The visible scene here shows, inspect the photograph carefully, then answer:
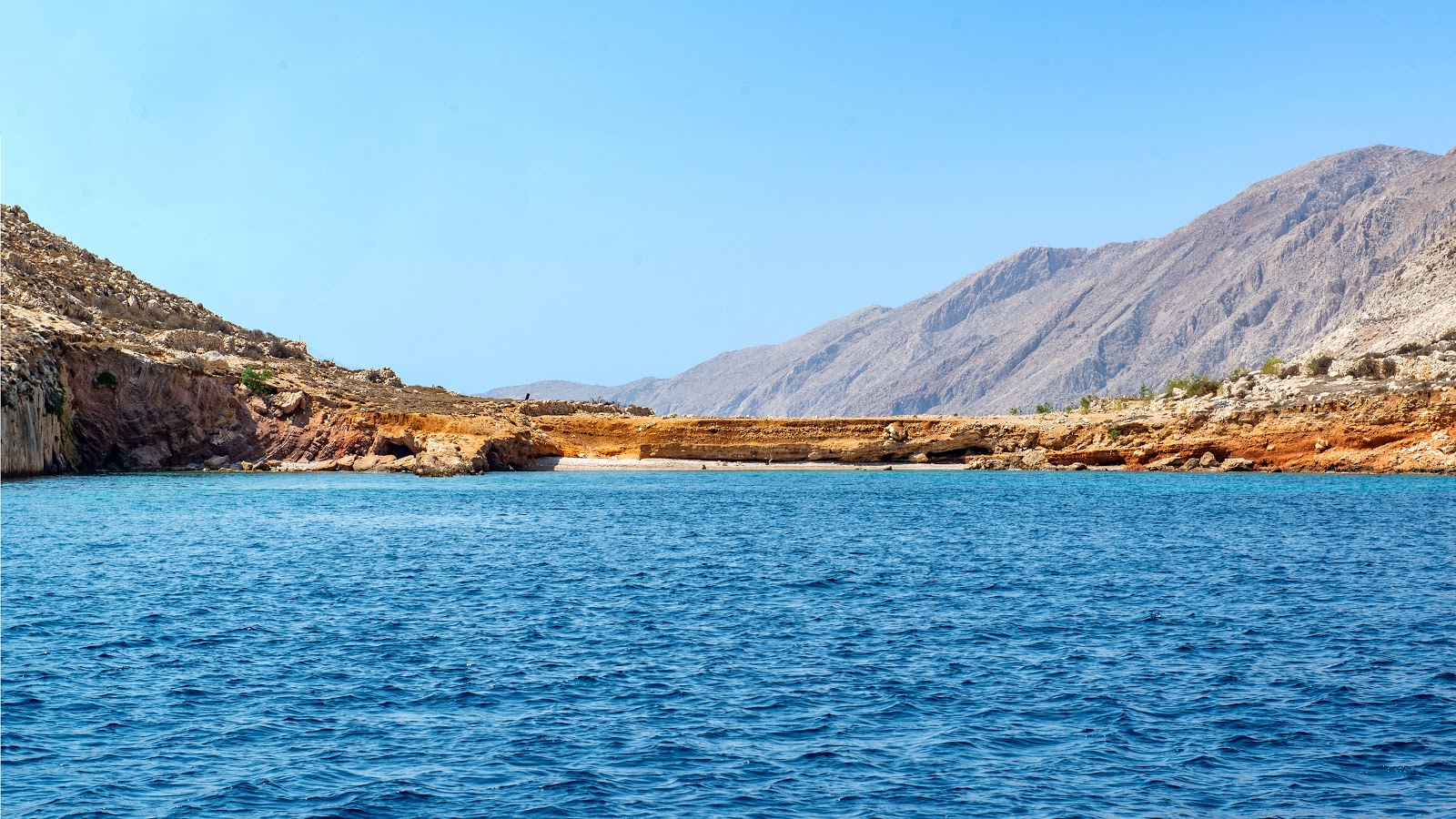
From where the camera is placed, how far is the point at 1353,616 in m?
23.4

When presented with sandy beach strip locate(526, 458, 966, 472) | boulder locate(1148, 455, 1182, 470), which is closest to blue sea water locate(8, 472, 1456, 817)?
boulder locate(1148, 455, 1182, 470)

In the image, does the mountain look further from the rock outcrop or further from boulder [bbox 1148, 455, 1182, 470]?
boulder [bbox 1148, 455, 1182, 470]

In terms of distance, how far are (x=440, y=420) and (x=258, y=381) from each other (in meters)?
11.4

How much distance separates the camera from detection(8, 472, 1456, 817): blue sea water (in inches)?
514

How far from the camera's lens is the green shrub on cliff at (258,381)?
243ft

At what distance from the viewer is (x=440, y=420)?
7644 cm

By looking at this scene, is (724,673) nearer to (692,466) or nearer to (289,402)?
(289,402)

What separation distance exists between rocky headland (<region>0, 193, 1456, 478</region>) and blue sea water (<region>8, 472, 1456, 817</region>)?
29.6 metres

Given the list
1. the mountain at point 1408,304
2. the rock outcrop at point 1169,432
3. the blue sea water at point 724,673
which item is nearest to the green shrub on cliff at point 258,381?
the rock outcrop at point 1169,432

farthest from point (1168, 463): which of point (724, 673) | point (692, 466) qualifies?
point (724, 673)

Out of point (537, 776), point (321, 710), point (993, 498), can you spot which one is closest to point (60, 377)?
point (993, 498)

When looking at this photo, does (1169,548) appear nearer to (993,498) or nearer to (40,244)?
(993,498)

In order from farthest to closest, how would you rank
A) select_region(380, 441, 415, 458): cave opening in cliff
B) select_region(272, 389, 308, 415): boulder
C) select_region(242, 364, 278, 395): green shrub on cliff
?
select_region(380, 441, 415, 458): cave opening in cliff → select_region(242, 364, 278, 395): green shrub on cliff → select_region(272, 389, 308, 415): boulder

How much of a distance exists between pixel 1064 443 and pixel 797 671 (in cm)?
6699
